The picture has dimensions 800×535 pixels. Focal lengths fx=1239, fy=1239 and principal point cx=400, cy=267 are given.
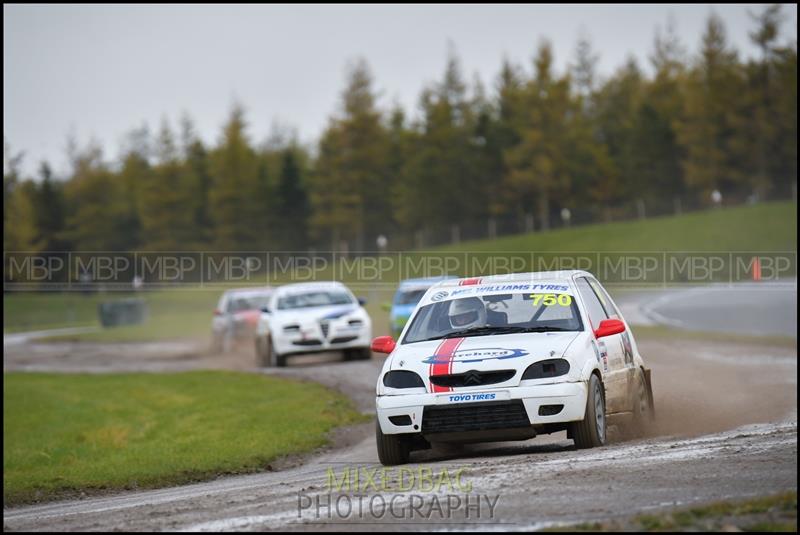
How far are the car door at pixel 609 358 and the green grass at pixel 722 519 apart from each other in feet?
13.1

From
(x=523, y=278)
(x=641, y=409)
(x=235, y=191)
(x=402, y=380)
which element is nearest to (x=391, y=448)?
(x=402, y=380)

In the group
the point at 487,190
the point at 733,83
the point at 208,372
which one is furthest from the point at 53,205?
the point at 208,372

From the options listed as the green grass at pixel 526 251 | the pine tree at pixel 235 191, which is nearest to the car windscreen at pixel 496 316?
the green grass at pixel 526 251

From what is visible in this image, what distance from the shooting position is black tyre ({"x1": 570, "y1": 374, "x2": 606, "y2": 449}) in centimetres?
960

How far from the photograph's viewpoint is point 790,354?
22.5 metres

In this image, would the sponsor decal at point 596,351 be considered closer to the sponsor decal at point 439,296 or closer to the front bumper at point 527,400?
the front bumper at point 527,400

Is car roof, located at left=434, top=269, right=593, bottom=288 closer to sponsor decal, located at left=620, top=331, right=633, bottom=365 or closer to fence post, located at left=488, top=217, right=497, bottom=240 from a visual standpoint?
sponsor decal, located at left=620, top=331, right=633, bottom=365

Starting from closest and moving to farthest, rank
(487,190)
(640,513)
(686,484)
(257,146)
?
1. (640,513)
2. (686,484)
3. (487,190)
4. (257,146)

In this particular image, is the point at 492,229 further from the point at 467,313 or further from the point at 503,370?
the point at 503,370

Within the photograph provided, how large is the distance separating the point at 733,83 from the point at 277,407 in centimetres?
6013

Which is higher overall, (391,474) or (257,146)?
(257,146)

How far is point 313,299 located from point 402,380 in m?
14.9

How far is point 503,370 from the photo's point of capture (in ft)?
31.6

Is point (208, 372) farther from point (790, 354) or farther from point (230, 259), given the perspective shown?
point (230, 259)
